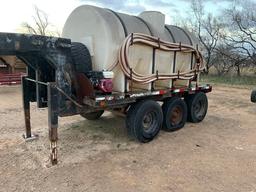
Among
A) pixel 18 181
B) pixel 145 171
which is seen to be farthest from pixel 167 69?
pixel 18 181

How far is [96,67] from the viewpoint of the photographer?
15.6ft

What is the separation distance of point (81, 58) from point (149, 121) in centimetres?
184

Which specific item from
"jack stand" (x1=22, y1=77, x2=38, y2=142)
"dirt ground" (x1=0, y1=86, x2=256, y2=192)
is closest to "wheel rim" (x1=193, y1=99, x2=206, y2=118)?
"dirt ground" (x1=0, y1=86, x2=256, y2=192)

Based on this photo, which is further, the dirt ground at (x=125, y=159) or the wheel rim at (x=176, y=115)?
the wheel rim at (x=176, y=115)

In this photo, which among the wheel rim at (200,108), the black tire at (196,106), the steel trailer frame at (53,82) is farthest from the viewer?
the wheel rim at (200,108)

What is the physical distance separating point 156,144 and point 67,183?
2.06 meters

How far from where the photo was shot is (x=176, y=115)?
245 inches

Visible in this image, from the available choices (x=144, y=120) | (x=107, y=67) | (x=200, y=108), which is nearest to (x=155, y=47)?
(x=107, y=67)

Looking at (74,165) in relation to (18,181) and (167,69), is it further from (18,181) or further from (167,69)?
(167,69)

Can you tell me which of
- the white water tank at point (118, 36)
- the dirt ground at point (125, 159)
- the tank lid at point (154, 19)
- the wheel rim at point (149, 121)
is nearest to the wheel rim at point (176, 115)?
the dirt ground at point (125, 159)

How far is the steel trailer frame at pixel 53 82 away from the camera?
380 centimetres

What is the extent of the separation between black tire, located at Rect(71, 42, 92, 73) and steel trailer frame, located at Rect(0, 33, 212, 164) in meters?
0.19

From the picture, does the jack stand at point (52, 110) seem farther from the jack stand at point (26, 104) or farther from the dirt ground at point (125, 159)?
the jack stand at point (26, 104)

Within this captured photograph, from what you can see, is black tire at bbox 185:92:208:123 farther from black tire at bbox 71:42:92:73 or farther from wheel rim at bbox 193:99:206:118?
black tire at bbox 71:42:92:73
